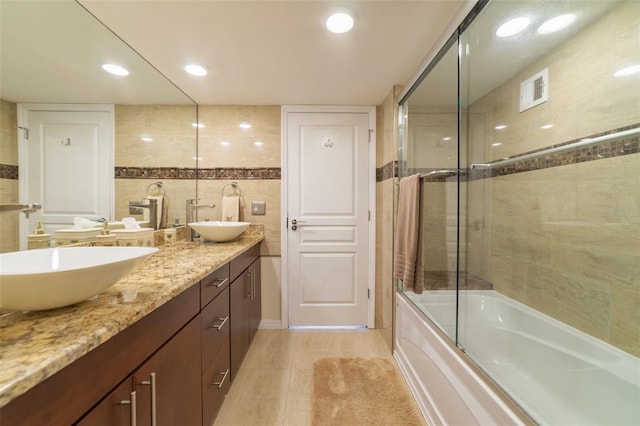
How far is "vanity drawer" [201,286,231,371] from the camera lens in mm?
1190

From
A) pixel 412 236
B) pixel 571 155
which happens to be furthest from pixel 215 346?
Result: pixel 571 155

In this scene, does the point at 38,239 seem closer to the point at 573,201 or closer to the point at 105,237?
the point at 105,237

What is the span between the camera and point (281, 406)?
1498 millimetres

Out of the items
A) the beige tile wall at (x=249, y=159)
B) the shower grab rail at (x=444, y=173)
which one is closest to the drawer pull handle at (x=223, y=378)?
the beige tile wall at (x=249, y=159)

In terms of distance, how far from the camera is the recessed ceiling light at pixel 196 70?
1.75 meters

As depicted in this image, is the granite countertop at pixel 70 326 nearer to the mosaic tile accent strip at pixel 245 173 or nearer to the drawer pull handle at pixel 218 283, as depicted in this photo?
the drawer pull handle at pixel 218 283

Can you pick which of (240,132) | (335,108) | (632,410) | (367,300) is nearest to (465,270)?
(632,410)

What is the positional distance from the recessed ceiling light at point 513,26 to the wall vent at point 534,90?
10.7 inches

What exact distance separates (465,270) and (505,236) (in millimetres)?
373

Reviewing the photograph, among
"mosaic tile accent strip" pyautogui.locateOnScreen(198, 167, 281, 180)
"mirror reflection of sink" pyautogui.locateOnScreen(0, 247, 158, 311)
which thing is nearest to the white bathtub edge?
"mirror reflection of sink" pyautogui.locateOnScreen(0, 247, 158, 311)

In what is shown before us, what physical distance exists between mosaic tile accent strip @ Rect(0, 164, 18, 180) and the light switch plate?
5.10 feet

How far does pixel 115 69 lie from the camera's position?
149cm

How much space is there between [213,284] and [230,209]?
1.21 meters

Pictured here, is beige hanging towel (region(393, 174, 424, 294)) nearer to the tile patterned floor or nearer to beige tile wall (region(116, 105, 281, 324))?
the tile patterned floor
